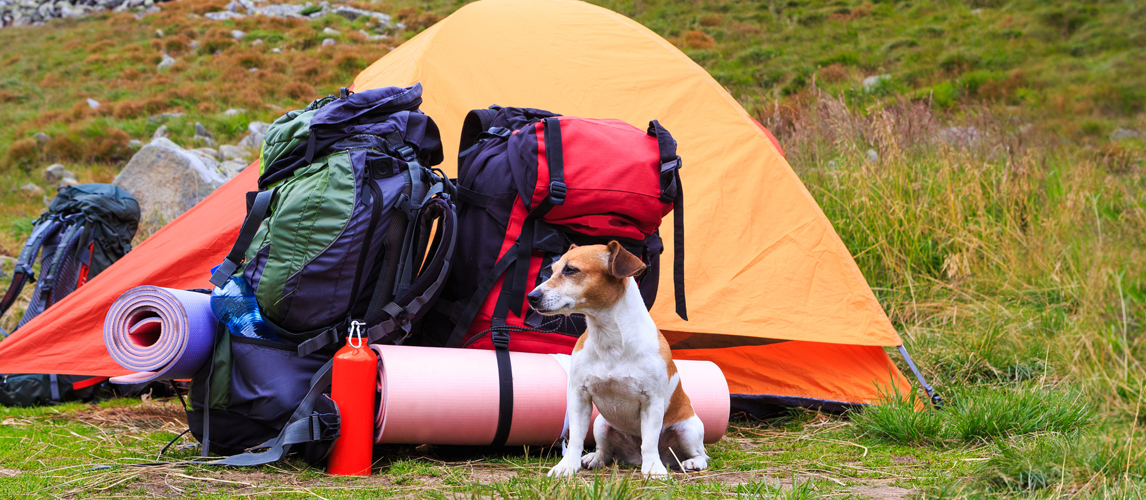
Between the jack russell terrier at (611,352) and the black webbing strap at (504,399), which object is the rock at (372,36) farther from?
the jack russell terrier at (611,352)

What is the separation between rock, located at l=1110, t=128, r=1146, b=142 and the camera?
6309 mm

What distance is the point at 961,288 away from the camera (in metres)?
4.75

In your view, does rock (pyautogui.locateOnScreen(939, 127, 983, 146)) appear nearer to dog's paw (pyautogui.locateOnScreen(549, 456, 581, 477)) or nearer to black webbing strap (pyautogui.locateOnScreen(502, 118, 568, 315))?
black webbing strap (pyautogui.locateOnScreen(502, 118, 568, 315))

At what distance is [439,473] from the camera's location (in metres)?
2.34

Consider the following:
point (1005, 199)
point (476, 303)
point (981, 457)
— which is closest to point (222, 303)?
point (476, 303)

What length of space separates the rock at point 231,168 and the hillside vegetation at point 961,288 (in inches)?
78.4

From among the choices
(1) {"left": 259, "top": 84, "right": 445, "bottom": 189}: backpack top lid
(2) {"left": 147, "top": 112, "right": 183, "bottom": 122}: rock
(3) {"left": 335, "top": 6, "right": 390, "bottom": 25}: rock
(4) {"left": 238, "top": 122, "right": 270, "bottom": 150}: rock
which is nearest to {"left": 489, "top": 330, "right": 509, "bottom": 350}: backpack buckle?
(1) {"left": 259, "top": 84, "right": 445, "bottom": 189}: backpack top lid

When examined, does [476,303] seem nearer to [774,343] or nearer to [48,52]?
[774,343]

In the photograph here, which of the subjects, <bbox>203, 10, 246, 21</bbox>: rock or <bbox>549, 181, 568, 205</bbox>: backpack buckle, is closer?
<bbox>549, 181, 568, 205</bbox>: backpack buckle

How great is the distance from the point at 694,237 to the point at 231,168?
6541 millimetres

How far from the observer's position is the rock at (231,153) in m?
9.51

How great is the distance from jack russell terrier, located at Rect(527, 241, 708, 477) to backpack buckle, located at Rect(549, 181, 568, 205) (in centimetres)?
29

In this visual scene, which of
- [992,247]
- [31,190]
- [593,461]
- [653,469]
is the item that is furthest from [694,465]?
[31,190]

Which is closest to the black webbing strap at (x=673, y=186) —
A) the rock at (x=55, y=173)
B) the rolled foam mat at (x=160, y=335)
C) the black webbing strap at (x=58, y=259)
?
the rolled foam mat at (x=160, y=335)
